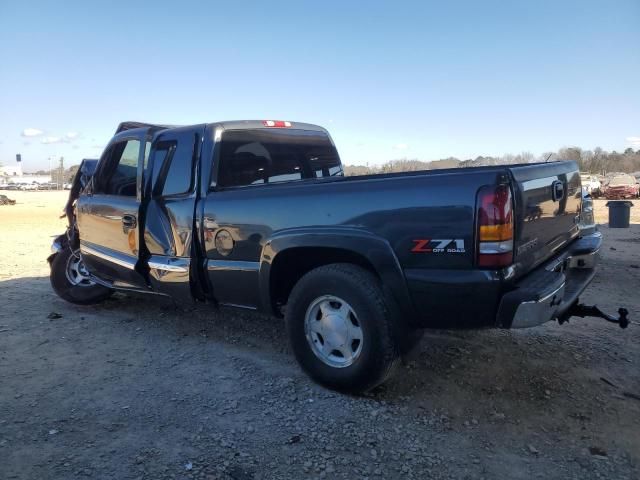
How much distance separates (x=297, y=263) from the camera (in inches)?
148

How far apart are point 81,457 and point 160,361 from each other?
142cm

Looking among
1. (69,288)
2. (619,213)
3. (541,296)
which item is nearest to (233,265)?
(541,296)

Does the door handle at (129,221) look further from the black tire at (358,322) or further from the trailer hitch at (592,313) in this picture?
the trailer hitch at (592,313)

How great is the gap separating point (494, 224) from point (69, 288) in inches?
205

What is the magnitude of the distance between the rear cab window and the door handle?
105 cm

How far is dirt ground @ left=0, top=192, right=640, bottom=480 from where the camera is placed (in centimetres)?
277

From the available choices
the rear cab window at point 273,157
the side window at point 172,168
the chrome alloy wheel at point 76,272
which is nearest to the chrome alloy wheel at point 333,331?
the rear cab window at point 273,157

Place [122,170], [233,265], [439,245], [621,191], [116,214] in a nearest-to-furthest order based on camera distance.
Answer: [439,245] < [233,265] < [116,214] < [122,170] < [621,191]

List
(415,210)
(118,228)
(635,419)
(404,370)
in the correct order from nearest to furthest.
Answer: (415,210) → (635,419) → (404,370) → (118,228)

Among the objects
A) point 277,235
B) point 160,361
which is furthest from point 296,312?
point 160,361

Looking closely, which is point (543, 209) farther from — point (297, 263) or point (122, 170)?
point (122, 170)

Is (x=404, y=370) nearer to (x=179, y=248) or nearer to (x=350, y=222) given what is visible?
(x=350, y=222)

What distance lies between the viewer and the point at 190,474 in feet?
8.81

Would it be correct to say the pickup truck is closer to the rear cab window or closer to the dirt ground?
the rear cab window
